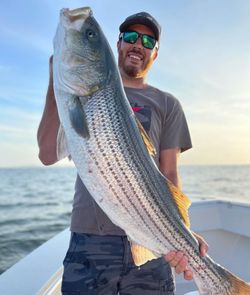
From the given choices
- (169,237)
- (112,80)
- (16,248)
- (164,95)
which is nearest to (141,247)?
(169,237)

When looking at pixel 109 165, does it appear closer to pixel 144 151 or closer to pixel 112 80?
pixel 144 151

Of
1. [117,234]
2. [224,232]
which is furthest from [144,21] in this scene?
[224,232]

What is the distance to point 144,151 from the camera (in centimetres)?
274

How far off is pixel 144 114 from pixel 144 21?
0.89 m

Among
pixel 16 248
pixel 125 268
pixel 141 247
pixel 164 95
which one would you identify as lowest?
pixel 16 248

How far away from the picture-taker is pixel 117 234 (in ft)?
9.98

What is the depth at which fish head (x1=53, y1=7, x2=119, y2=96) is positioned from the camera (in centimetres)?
262

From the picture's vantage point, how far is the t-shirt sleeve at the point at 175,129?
347 centimetres

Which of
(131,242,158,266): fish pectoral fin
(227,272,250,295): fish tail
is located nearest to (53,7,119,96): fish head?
(131,242,158,266): fish pectoral fin

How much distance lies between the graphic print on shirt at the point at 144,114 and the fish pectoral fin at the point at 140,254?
1074 millimetres

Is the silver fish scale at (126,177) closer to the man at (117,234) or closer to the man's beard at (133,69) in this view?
the man at (117,234)

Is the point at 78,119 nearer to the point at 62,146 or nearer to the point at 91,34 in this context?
the point at 62,146

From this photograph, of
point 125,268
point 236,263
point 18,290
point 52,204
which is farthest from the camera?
point 52,204

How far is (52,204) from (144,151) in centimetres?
2590
